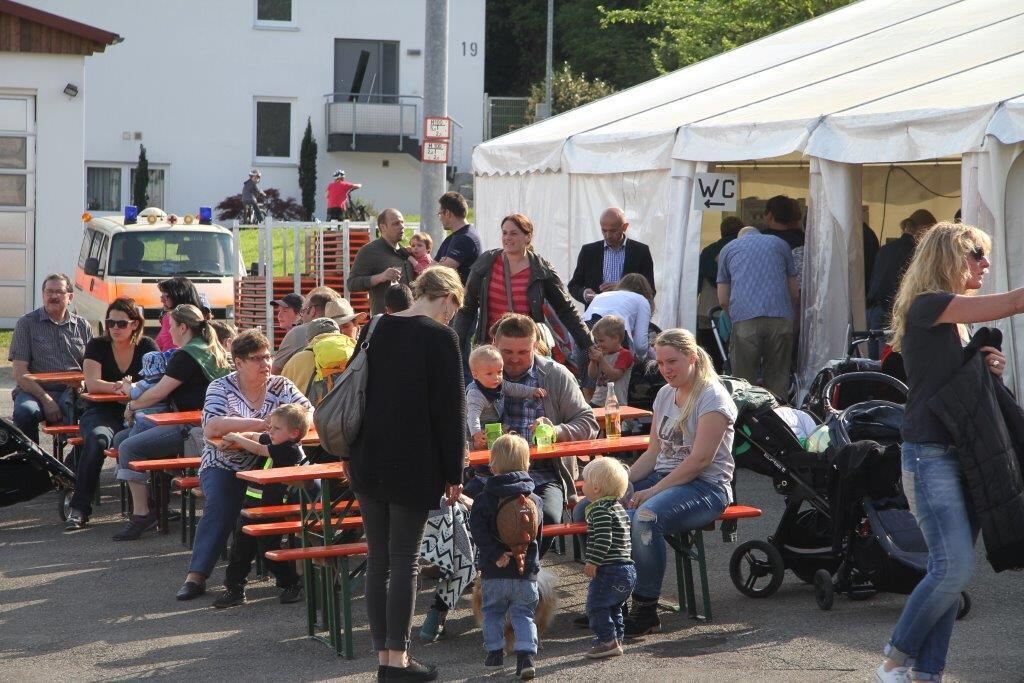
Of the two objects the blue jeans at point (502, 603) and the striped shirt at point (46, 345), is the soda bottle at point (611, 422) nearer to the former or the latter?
the blue jeans at point (502, 603)

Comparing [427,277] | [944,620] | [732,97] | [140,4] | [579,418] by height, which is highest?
[140,4]

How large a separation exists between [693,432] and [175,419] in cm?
348

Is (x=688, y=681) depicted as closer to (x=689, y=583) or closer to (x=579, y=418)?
(x=689, y=583)

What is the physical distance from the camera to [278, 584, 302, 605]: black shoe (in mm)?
7676

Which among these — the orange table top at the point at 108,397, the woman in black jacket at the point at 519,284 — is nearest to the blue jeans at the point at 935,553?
the woman in black jacket at the point at 519,284

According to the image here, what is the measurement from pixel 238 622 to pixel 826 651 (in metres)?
2.85

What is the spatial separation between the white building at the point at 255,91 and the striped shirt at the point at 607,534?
3386 centimetres

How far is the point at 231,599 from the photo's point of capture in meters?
7.58

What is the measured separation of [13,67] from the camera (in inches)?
834

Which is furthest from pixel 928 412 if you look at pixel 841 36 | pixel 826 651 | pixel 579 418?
pixel 841 36

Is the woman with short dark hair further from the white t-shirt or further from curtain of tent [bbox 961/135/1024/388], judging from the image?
curtain of tent [bbox 961/135/1024/388]

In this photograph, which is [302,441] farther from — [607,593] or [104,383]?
[104,383]

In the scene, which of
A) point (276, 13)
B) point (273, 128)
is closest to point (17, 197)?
point (273, 128)

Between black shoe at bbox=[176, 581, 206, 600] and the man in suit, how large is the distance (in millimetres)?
5434
